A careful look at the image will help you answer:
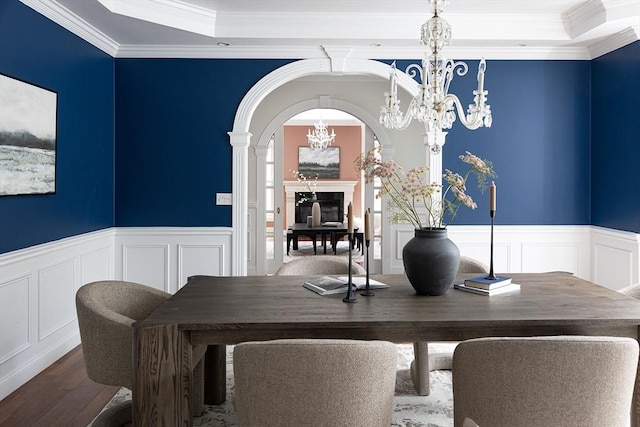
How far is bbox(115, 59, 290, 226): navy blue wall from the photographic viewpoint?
4980 mm

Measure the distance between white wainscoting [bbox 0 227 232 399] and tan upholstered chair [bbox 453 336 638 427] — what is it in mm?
2834

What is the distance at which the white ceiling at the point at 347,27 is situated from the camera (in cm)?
419

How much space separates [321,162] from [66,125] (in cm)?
825

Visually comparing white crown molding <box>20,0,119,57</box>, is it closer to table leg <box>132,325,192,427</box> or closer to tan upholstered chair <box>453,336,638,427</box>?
table leg <box>132,325,192,427</box>

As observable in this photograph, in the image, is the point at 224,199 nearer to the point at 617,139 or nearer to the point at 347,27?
the point at 347,27

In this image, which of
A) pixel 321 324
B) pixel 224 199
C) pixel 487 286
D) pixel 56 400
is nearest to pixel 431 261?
pixel 487 286

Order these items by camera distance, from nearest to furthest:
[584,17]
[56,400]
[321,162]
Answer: [56,400]
[584,17]
[321,162]

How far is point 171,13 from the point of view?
427 centimetres

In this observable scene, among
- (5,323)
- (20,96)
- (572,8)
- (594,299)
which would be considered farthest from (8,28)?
(572,8)

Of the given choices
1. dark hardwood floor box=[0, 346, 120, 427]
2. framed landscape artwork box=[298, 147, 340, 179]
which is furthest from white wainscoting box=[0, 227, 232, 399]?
framed landscape artwork box=[298, 147, 340, 179]

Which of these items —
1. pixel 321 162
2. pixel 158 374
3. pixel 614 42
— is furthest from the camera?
pixel 321 162

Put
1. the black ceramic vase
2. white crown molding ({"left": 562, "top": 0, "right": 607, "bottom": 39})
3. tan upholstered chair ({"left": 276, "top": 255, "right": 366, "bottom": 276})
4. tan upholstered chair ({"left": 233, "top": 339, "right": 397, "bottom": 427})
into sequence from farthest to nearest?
white crown molding ({"left": 562, "top": 0, "right": 607, "bottom": 39}) < tan upholstered chair ({"left": 276, "top": 255, "right": 366, "bottom": 276}) < the black ceramic vase < tan upholstered chair ({"left": 233, "top": 339, "right": 397, "bottom": 427})

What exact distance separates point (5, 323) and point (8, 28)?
180 centimetres

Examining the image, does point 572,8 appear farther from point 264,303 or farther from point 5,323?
point 5,323
